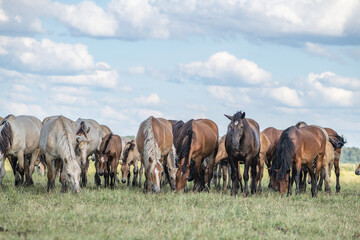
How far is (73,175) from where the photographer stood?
14094 millimetres

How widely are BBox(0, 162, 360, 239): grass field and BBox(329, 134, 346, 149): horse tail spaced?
7.43 metres

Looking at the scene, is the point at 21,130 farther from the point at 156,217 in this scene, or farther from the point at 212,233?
the point at 212,233

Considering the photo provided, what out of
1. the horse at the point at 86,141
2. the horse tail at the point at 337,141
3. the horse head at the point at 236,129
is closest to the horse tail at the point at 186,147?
the horse head at the point at 236,129

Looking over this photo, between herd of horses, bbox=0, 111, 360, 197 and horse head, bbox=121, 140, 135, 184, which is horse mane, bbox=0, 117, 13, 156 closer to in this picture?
herd of horses, bbox=0, 111, 360, 197

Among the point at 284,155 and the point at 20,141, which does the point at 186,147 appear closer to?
the point at 284,155

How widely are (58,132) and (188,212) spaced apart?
564cm

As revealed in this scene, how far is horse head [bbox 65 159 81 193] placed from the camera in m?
14.0

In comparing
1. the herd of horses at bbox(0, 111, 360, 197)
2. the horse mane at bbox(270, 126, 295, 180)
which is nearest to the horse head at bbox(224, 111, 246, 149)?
the herd of horses at bbox(0, 111, 360, 197)

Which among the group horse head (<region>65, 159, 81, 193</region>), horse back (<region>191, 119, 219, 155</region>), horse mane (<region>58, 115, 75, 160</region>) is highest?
horse back (<region>191, 119, 219, 155</region>)

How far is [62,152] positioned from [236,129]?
4.85 m

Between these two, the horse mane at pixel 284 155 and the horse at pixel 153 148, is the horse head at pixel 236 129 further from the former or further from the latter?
the horse at pixel 153 148

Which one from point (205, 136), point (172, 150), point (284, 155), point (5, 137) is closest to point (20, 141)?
point (5, 137)

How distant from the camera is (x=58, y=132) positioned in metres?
15.1

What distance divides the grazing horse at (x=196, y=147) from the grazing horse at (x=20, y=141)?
5197 mm
